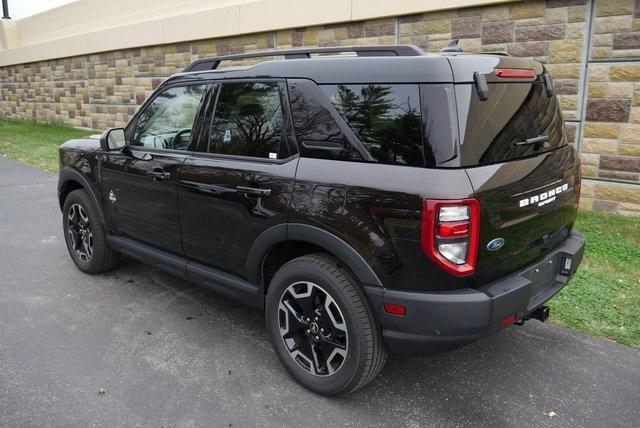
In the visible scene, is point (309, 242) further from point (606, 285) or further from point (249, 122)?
point (606, 285)

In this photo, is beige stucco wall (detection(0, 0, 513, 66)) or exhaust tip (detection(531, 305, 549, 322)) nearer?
exhaust tip (detection(531, 305, 549, 322))

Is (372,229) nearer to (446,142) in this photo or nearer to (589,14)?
(446,142)

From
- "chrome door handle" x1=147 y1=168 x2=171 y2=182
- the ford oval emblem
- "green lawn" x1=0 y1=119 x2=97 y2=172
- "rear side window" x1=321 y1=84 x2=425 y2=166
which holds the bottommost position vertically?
"green lawn" x1=0 y1=119 x2=97 y2=172

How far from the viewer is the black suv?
8.21 ft

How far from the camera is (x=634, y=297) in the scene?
420cm

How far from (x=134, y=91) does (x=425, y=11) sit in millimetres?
8874

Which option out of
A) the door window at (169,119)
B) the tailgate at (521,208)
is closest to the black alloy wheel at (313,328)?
the tailgate at (521,208)

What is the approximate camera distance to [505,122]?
9.02 feet

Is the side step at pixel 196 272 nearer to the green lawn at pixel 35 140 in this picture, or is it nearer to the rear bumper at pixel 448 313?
the rear bumper at pixel 448 313

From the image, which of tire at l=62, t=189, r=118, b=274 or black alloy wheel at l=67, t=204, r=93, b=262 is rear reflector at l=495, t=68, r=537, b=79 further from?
black alloy wheel at l=67, t=204, r=93, b=262

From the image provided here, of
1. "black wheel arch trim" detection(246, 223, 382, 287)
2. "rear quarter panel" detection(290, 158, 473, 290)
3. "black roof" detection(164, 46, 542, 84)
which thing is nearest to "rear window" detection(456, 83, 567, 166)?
"black roof" detection(164, 46, 542, 84)

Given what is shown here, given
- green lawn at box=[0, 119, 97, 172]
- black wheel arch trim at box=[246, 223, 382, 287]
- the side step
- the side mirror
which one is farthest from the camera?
green lawn at box=[0, 119, 97, 172]

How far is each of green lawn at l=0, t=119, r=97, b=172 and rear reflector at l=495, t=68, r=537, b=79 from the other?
9.54 metres

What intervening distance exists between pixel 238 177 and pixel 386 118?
1.01 m
